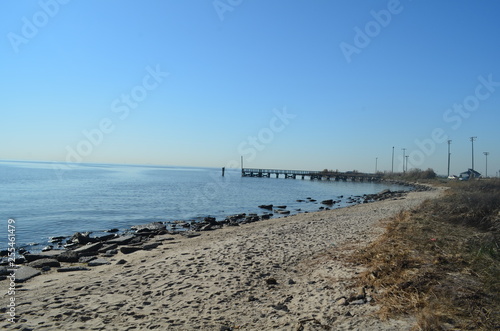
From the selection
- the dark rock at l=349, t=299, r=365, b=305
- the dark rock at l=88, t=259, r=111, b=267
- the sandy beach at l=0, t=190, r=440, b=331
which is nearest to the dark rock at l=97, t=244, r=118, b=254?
the dark rock at l=88, t=259, r=111, b=267

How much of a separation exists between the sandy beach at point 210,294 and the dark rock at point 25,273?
0.79 ft

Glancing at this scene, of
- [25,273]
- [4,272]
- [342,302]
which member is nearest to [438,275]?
[342,302]

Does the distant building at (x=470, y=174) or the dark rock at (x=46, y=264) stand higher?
the distant building at (x=470, y=174)

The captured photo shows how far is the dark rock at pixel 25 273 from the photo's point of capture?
8010 millimetres

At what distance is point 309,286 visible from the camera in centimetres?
639

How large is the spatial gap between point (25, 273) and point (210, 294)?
5.75 m

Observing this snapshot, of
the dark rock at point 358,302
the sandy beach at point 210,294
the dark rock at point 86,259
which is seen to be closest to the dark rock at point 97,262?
the sandy beach at point 210,294

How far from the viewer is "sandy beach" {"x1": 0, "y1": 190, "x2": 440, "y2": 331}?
4.92 meters

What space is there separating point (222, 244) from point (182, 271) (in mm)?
3203

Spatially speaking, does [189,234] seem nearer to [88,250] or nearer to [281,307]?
[88,250]

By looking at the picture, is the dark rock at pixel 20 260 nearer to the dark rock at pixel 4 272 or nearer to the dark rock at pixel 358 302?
the dark rock at pixel 4 272

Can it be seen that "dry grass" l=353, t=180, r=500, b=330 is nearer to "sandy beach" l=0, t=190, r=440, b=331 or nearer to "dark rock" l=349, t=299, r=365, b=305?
"dark rock" l=349, t=299, r=365, b=305

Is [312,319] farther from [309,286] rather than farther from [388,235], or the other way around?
[388,235]

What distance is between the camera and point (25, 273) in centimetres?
853
